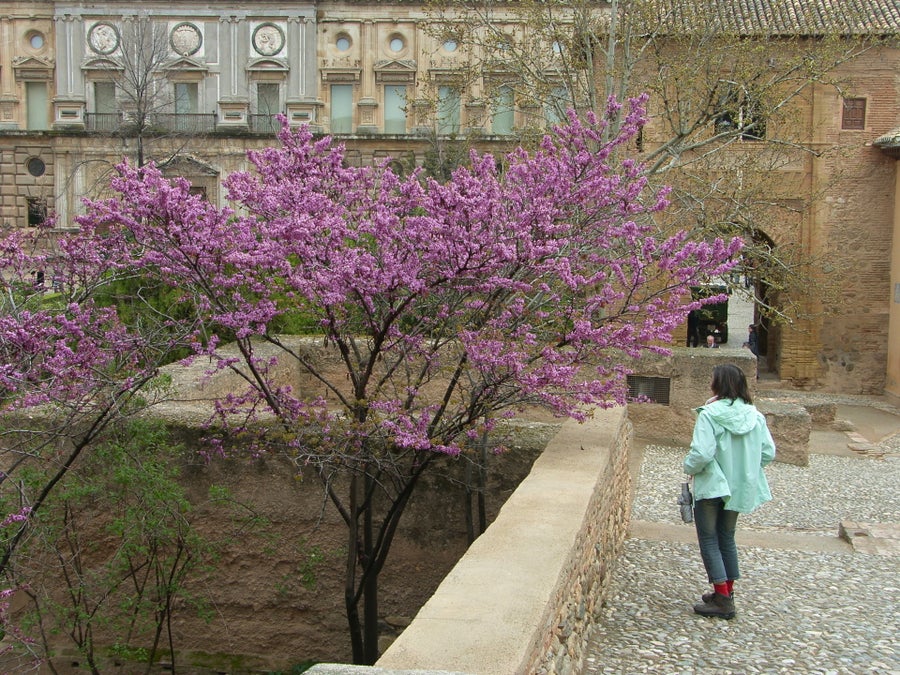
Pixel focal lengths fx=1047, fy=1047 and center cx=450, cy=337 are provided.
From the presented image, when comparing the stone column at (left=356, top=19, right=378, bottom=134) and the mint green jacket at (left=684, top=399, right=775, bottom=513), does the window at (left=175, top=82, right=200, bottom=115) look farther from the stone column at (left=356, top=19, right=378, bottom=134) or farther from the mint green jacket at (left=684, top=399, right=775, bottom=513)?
the mint green jacket at (left=684, top=399, right=775, bottom=513)

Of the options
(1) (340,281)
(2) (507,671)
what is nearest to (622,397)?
(1) (340,281)

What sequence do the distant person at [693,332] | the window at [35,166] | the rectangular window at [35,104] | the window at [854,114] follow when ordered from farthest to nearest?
the rectangular window at [35,104], the window at [35,166], the distant person at [693,332], the window at [854,114]

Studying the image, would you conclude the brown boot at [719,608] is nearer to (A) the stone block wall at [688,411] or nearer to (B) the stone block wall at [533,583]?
(B) the stone block wall at [533,583]

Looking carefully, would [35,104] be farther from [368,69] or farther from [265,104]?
[368,69]

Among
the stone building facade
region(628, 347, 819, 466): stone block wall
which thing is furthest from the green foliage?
the stone building facade

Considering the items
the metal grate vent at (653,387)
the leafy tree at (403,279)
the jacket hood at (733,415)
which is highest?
the leafy tree at (403,279)

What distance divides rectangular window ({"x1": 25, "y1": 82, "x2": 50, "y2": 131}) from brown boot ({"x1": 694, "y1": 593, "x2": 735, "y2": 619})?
42403mm

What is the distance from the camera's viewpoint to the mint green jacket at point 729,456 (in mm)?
5945

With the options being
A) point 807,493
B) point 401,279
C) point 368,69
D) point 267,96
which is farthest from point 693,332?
point 401,279

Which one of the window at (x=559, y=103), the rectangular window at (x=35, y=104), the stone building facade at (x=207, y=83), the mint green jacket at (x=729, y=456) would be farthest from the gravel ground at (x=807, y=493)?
the rectangular window at (x=35, y=104)

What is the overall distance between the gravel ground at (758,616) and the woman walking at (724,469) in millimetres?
263

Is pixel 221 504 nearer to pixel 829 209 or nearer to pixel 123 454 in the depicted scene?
pixel 123 454

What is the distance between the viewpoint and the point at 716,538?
6094 mm

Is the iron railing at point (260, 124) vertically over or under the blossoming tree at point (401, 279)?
over
